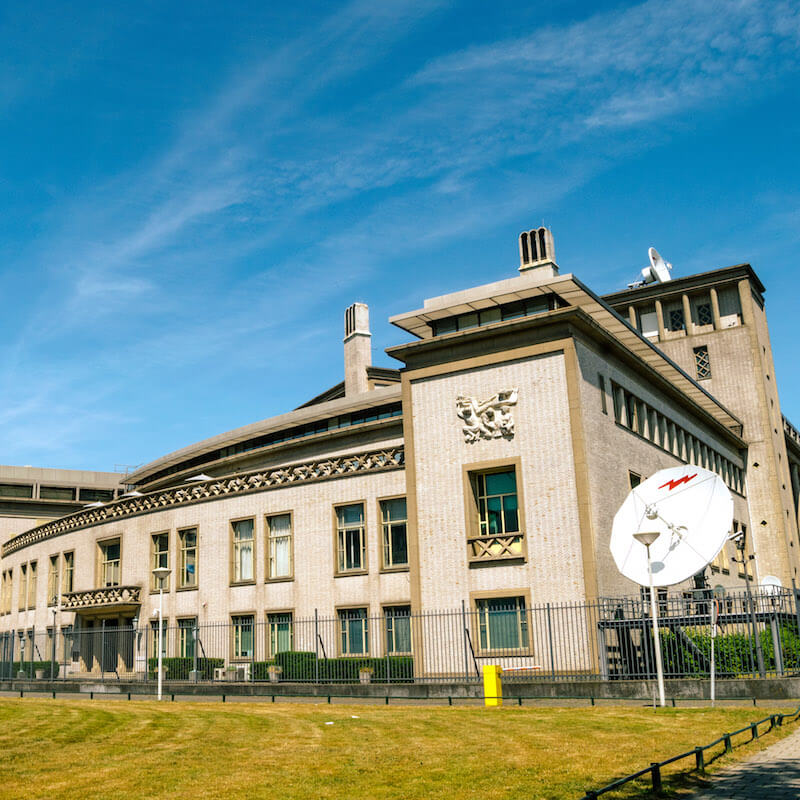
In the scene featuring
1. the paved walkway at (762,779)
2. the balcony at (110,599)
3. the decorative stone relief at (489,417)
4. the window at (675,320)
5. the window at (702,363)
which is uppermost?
the window at (675,320)

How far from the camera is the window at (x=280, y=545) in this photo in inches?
1508

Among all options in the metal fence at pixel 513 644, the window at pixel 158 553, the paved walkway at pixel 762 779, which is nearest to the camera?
the paved walkway at pixel 762 779

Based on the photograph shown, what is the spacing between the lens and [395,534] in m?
35.1

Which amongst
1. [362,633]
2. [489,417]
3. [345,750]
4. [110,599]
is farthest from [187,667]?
[345,750]

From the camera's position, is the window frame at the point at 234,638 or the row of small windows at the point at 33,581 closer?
the window frame at the point at 234,638

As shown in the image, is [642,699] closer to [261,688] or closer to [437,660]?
[437,660]

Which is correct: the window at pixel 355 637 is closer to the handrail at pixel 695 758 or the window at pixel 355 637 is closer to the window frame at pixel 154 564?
the window frame at pixel 154 564

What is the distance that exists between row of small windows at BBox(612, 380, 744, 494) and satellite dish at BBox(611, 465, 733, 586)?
21.5ft

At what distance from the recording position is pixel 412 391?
1292 inches

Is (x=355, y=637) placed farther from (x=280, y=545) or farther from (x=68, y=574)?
(x=68, y=574)

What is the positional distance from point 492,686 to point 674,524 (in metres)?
6.56

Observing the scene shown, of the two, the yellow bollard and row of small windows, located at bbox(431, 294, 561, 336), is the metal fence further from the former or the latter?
row of small windows, located at bbox(431, 294, 561, 336)

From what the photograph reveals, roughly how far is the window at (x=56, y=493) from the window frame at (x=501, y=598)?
52.7 metres

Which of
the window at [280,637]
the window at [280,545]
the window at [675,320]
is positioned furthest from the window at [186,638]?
the window at [675,320]
